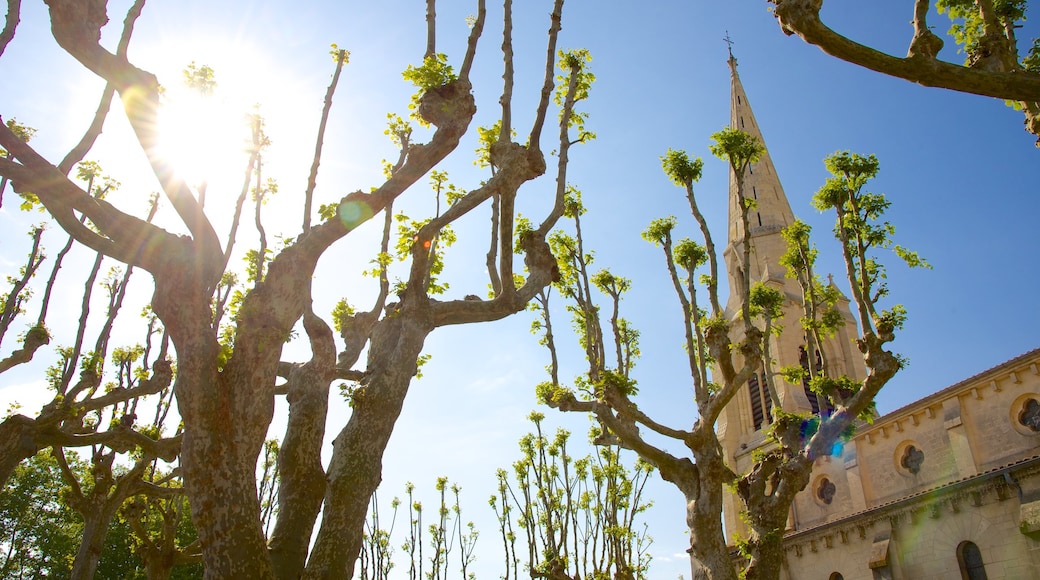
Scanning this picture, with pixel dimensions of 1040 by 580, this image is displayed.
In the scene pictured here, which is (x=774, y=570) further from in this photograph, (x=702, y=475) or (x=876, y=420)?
(x=876, y=420)

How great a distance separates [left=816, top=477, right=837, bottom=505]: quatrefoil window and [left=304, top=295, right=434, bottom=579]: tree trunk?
85.1 ft

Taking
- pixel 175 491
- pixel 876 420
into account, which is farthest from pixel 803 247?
pixel 175 491

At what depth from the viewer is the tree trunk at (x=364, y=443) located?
6.51m

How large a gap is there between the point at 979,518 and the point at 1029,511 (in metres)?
2.02

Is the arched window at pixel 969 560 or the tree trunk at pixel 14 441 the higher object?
the tree trunk at pixel 14 441

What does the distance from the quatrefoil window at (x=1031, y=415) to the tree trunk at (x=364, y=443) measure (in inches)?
840

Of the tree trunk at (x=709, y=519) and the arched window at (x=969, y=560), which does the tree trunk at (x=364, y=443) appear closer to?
the tree trunk at (x=709, y=519)

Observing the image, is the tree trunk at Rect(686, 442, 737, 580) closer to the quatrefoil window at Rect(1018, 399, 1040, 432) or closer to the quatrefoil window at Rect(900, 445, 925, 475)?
the quatrefoil window at Rect(1018, 399, 1040, 432)

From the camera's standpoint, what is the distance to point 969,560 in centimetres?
1967

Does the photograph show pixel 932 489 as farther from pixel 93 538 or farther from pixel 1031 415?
pixel 93 538

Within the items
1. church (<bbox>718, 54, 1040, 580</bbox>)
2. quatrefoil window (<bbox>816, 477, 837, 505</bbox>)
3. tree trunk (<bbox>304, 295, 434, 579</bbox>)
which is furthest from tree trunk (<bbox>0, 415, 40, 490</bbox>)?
quatrefoil window (<bbox>816, 477, 837, 505</bbox>)

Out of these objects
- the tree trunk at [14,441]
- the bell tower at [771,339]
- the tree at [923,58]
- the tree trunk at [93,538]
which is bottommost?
the tree trunk at [93,538]

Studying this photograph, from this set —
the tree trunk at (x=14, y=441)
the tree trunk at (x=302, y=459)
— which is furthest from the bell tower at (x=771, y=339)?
the tree trunk at (x=14, y=441)

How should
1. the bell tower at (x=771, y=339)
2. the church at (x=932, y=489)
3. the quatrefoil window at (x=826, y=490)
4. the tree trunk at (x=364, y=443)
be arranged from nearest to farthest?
the tree trunk at (x=364, y=443)
the church at (x=932, y=489)
the quatrefoil window at (x=826, y=490)
the bell tower at (x=771, y=339)
